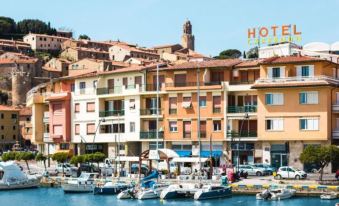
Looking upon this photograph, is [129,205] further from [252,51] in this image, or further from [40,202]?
[252,51]

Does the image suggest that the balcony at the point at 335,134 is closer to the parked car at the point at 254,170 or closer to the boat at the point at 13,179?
the parked car at the point at 254,170

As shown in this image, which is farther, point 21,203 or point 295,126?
point 295,126

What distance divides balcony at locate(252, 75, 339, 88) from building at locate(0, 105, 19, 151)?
91936 millimetres

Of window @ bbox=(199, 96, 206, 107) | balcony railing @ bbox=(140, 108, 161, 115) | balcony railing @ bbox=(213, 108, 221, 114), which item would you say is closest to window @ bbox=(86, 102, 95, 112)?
balcony railing @ bbox=(140, 108, 161, 115)

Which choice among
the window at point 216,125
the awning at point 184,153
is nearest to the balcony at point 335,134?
the window at point 216,125

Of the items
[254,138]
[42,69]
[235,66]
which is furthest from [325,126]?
[42,69]

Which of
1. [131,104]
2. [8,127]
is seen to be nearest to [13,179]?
[131,104]

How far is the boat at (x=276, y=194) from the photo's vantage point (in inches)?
2028

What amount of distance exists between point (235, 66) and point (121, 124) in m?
15.0

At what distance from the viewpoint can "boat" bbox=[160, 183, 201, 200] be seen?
5466 centimetres

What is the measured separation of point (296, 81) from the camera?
64.9 m

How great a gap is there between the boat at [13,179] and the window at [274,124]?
2308cm

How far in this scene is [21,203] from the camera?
56.8m

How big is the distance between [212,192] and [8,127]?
10344 cm
